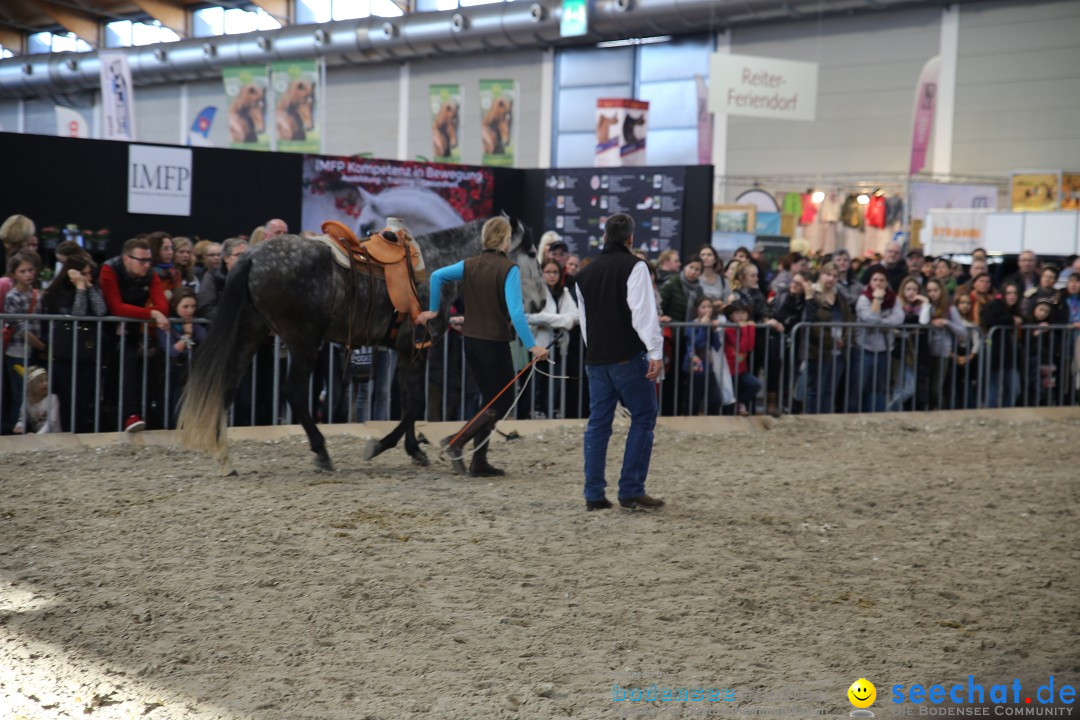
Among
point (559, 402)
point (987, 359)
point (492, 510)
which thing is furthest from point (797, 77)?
point (492, 510)

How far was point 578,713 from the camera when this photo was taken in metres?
3.86

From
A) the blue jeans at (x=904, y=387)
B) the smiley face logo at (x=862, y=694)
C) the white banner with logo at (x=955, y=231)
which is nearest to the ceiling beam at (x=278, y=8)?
the white banner with logo at (x=955, y=231)

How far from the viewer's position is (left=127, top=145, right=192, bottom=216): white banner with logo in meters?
13.5

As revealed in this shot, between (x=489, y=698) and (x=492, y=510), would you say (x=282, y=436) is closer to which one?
(x=492, y=510)

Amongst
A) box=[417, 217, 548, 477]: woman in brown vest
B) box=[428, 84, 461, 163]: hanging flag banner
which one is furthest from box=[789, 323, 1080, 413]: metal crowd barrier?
box=[428, 84, 461, 163]: hanging flag banner

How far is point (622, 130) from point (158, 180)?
8161 millimetres

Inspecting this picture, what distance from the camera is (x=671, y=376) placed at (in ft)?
36.4

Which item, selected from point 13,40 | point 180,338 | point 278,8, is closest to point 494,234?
point 180,338

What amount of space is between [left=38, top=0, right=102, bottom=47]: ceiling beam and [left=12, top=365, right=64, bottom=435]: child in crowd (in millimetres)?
32122

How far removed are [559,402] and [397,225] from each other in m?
3.18

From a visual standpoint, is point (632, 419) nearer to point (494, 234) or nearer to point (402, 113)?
point (494, 234)

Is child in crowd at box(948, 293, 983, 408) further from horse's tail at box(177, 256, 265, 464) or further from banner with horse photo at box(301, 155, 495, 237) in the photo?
horse's tail at box(177, 256, 265, 464)

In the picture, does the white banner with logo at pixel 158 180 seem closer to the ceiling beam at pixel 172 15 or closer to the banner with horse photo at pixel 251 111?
the banner with horse photo at pixel 251 111

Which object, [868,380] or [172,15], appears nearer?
[868,380]
